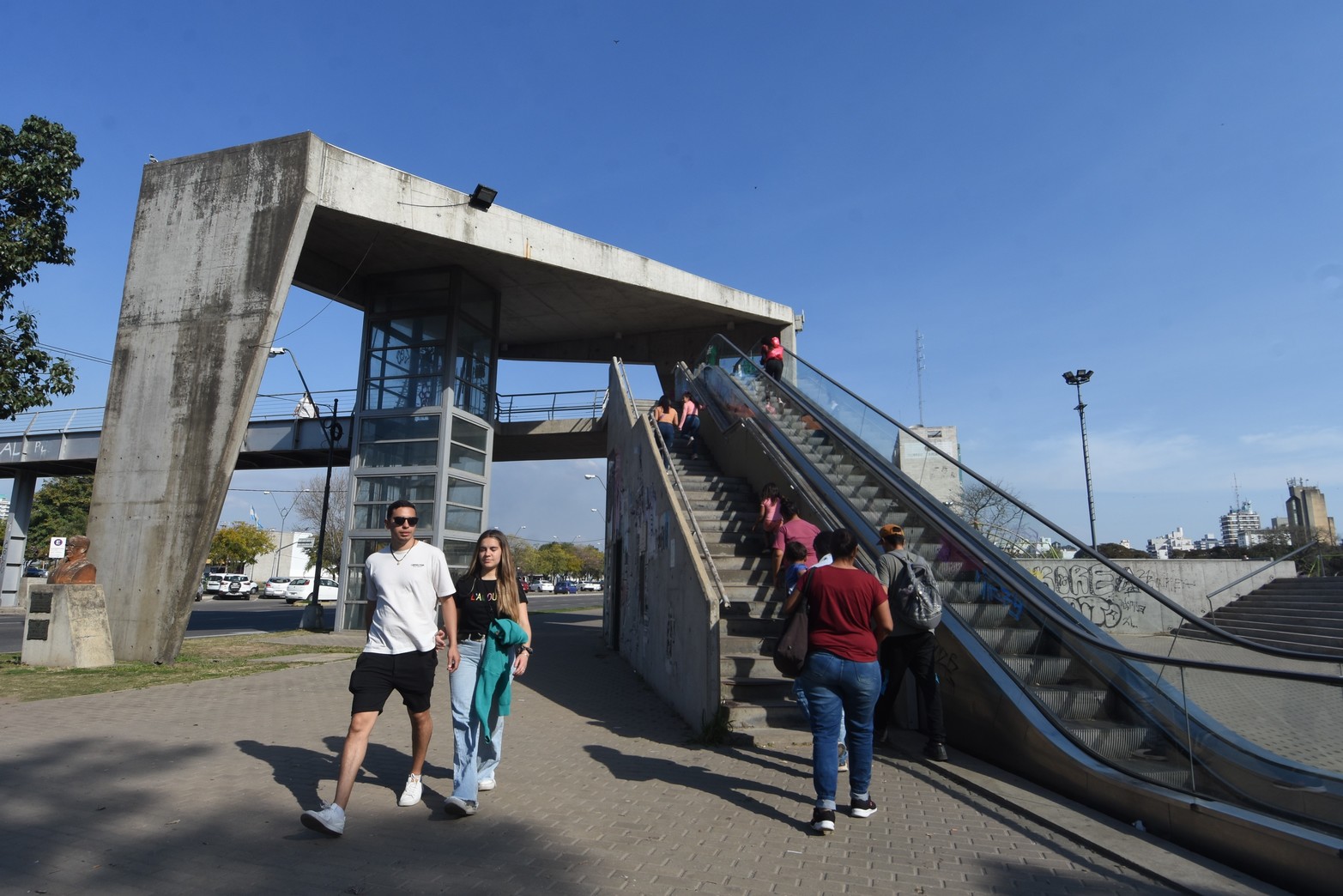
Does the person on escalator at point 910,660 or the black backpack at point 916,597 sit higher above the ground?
the black backpack at point 916,597

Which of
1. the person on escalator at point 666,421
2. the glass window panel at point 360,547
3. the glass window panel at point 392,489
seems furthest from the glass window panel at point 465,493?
the person on escalator at point 666,421

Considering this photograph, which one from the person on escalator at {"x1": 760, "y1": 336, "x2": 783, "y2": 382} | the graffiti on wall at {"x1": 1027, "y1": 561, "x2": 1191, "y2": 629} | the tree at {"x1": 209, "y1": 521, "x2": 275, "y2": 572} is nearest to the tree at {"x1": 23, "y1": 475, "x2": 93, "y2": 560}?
the tree at {"x1": 209, "y1": 521, "x2": 275, "y2": 572}

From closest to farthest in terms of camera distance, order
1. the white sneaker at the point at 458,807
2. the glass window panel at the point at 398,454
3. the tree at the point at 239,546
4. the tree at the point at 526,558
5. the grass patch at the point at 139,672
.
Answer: the white sneaker at the point at 458,807
the grass patch at the point at 139,672
the glass window panel at the point at 398,454
the tree at the point at 239,546
the tree at the point at 526,558

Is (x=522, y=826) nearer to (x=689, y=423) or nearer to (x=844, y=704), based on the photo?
(x=844, y=704)

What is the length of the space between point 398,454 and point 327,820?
1685 cm

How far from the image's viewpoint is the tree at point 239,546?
63.5 meters

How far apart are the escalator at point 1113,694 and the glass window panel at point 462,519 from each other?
1251cm

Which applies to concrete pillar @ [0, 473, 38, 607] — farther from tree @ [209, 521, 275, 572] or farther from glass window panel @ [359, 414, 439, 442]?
tree @ [209, 521, 275, 572]

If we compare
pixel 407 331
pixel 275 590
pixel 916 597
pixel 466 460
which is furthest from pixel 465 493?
pixel 275 590

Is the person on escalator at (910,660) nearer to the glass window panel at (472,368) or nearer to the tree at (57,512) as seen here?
the glass window panel at (472,368)

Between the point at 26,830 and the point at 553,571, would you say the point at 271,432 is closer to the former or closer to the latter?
the point at 26,830

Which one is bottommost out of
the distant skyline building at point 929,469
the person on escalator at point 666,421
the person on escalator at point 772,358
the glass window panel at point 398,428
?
the distant skyline building at point 929,469

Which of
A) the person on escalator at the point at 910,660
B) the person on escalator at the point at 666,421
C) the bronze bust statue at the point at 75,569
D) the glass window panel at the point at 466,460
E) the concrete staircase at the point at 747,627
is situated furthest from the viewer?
the glass window panel at the point at 466,460

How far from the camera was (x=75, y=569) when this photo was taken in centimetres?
1125
